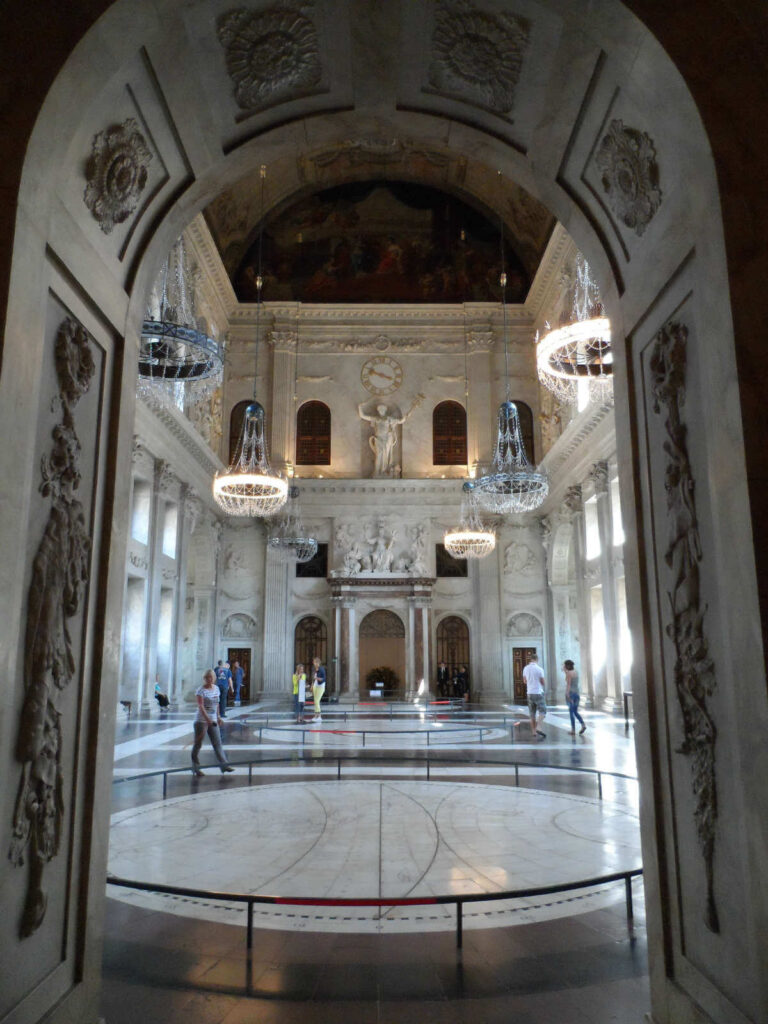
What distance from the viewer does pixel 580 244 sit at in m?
4.02

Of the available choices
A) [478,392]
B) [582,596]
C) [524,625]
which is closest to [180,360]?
[582,596]

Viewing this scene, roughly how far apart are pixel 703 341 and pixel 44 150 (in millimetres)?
2532

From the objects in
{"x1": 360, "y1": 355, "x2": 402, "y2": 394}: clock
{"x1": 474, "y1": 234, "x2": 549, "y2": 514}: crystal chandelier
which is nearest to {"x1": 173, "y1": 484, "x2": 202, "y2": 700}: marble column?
{"x1": 360, "y1": 355, "x2": 402, "y2": 394}: clock

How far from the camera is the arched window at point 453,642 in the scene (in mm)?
27000

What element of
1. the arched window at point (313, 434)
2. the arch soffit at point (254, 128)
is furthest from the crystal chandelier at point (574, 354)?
the arched window at point (313, 434)

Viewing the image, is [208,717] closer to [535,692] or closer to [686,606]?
[535,692]

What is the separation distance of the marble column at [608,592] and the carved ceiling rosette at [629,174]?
16671 millimetres

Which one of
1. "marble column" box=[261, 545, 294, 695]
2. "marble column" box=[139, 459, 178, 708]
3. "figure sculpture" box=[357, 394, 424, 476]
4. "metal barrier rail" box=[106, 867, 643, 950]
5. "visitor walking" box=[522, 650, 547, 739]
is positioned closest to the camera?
"metal barrier rail" box=[106, 867, 643, 950]

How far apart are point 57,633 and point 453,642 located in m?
25.0

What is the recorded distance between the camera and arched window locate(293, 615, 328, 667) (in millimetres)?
26812

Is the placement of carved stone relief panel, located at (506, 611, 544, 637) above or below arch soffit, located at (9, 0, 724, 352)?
below

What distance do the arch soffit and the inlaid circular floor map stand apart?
143 inches

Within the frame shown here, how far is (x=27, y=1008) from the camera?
2559 millimetres

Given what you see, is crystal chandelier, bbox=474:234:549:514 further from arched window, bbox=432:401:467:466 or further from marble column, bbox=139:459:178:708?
marble column, bbox=139:459:178:708
